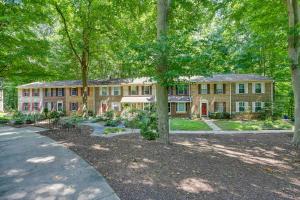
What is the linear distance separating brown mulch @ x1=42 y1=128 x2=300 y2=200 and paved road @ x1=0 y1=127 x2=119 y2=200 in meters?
0.38

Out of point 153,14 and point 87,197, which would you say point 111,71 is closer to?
point 153,14

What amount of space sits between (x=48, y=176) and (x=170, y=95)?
2523cm

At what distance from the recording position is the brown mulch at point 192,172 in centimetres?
516

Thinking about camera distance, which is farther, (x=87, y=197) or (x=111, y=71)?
(x=111, y=71)

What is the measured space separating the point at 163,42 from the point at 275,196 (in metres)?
5.37

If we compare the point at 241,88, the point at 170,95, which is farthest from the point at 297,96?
the point at 170,95

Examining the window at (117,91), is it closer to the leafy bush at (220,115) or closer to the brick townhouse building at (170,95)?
the brick townhouse building at (170,95)

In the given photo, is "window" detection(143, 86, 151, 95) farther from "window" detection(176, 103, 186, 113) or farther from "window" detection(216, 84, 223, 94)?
"window" detection(216, 84, 223, 94)

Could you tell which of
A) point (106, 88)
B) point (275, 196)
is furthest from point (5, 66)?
point (106, 88)

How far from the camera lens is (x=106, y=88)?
107 feet

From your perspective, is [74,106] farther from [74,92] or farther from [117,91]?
[117,91]

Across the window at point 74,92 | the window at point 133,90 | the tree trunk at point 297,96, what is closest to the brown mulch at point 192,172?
the tree trunk at point 297,96

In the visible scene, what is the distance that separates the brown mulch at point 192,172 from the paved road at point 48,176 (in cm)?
38

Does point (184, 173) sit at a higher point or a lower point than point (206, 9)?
lower
